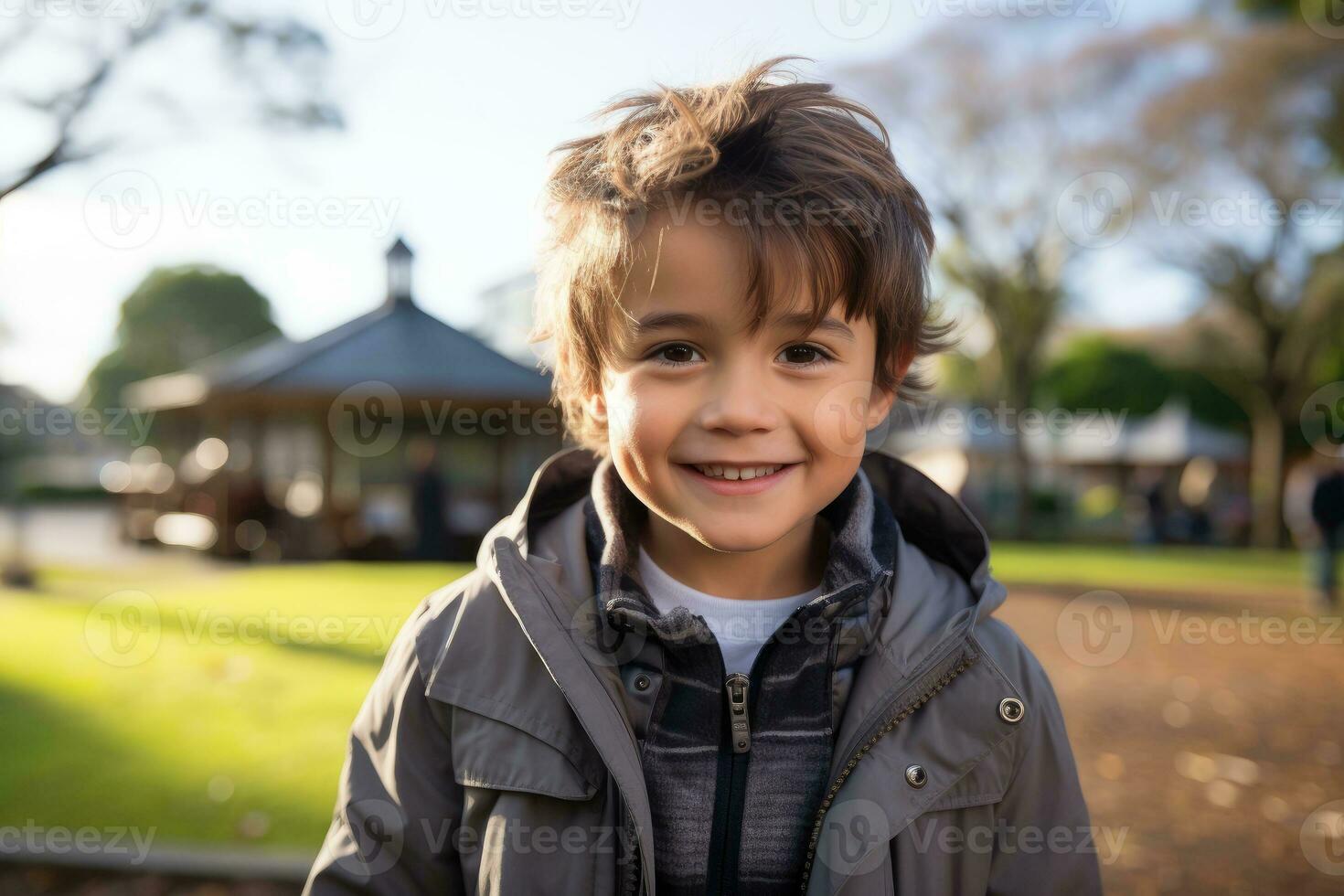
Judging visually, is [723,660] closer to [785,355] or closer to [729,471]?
[729,471]

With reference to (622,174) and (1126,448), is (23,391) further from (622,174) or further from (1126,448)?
(1126,448)

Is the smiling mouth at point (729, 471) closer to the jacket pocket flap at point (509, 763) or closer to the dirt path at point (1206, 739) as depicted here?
the jacket pocket flap at point (509, 763)

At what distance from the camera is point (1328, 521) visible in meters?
11.6

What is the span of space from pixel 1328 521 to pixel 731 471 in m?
12.7

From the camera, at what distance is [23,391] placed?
8742mm

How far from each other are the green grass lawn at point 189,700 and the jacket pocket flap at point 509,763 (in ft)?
7.77

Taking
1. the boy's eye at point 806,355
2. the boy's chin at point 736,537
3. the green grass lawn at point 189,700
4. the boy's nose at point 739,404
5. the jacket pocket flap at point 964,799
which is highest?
the boy's eye at point 806,355

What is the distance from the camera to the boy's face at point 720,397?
1597 mm

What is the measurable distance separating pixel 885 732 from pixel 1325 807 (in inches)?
174

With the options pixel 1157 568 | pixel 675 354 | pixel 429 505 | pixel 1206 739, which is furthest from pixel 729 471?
pixel 1157 568

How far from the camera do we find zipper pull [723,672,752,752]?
1.64 metres

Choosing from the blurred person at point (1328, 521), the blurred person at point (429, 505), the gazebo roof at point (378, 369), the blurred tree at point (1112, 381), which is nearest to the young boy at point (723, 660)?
the gazebo roof at point (378, 369)

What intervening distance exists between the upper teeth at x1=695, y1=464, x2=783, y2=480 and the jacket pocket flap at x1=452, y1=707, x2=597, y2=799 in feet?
1.75

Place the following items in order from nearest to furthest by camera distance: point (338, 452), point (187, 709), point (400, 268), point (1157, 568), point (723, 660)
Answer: point (723, 660) → point (400, 268) → point (187, 709) → point (338, 452) → point (1157, 568)
